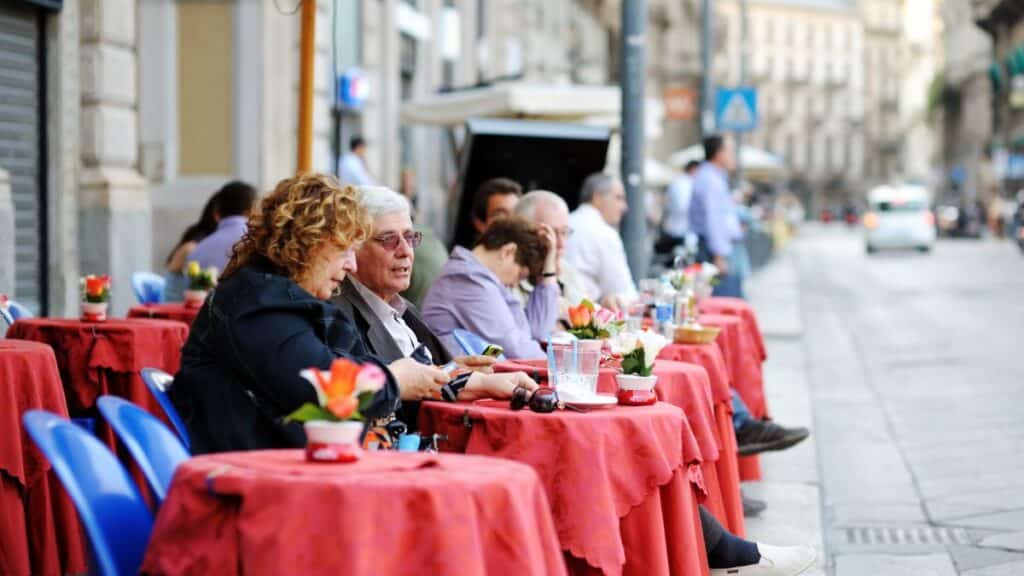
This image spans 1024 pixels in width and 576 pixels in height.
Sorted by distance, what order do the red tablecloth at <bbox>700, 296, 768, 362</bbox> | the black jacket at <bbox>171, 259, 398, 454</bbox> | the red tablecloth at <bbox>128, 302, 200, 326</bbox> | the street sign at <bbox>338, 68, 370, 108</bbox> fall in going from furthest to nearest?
the street sign at <bbox>338, 68, 370, 108</bbox> < the red tablecloth at <bbox>700, 296, 768, 362</bbox> < the red tablecloth at <bbox>128, 302, 200, 326</bbox> < the black jacket at <bbox>171, 259, 398, 454</bbox>

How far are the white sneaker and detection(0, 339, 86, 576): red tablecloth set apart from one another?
236cm

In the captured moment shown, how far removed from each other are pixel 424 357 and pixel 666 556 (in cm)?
125

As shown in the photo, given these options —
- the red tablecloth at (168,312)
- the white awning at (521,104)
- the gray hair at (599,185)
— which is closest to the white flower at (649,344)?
the red tablecloth at (168,312)

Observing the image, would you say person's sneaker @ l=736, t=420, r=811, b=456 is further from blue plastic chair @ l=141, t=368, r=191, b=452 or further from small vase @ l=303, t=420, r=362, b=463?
small vase @ l=303, t=420, r=362, b=463

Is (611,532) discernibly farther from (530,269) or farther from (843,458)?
(843,458)

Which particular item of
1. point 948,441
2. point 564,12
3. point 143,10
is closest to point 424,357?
point 948,441

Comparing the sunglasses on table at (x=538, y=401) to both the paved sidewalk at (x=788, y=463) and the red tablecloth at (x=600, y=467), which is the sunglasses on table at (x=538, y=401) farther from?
the paved sidewalk at (x=788, y=463)

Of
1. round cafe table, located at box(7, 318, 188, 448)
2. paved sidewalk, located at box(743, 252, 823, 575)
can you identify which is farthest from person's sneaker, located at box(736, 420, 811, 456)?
round cafe table, located at box(7, 318, 188, 448)

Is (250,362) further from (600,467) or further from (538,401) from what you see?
(600,467)

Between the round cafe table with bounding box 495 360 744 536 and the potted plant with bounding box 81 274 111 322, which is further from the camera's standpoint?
the potted plant with bounding box 81 274 111 322

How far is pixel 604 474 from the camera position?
568cm

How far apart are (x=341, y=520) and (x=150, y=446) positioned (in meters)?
0.76

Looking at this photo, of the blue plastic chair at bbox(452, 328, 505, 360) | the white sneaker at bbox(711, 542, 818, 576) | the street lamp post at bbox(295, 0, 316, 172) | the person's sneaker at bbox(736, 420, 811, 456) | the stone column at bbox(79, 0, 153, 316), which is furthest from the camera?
the stone column at bbox(79, 0, 153, 316)

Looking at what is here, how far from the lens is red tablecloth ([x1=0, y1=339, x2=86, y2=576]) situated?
6.90m
